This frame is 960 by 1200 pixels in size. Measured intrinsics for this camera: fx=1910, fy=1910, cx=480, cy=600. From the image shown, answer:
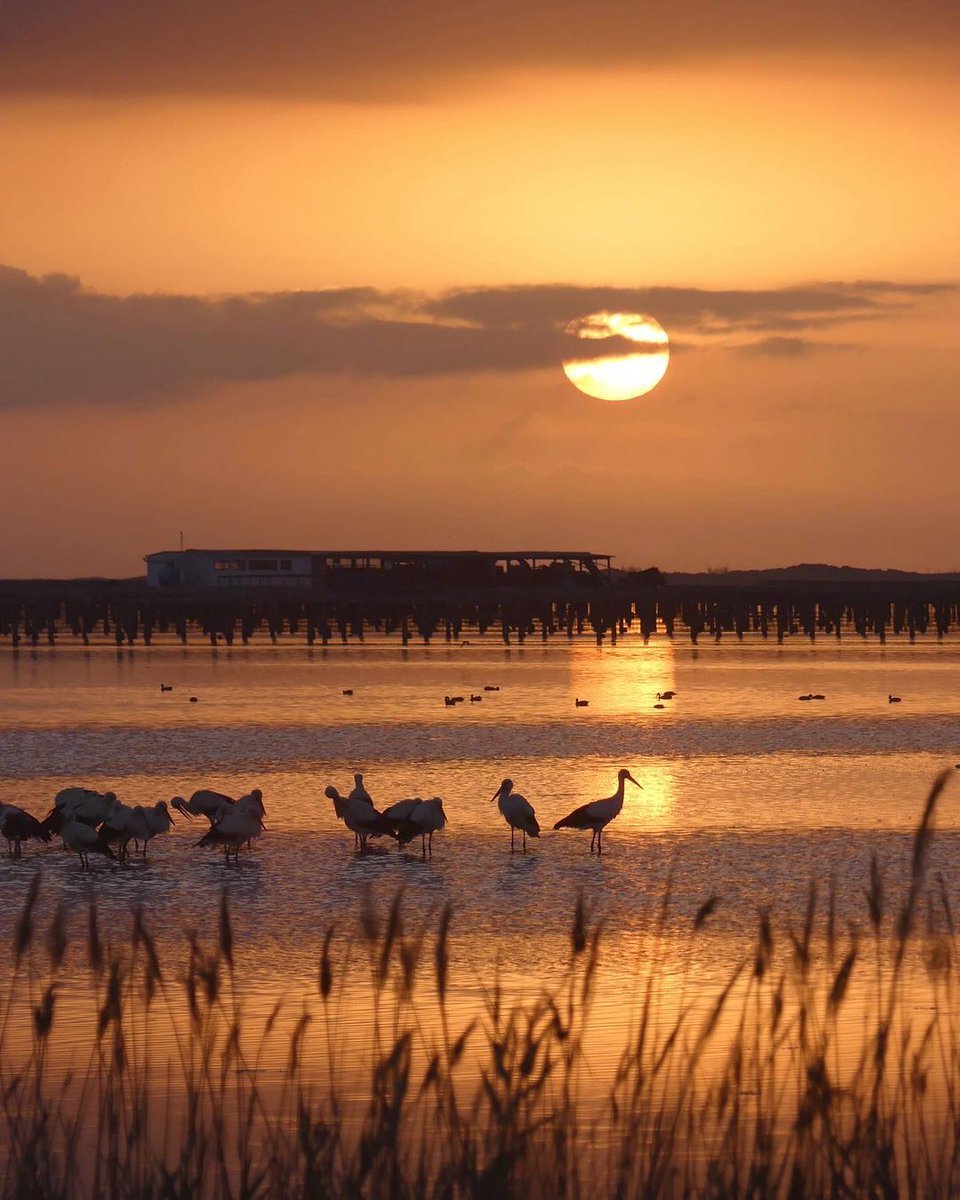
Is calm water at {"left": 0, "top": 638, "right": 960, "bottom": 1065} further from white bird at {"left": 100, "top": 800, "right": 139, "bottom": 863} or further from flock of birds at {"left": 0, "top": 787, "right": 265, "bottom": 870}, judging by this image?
white bird at {"left": 100, "top": 800, "right": 139, "bottom": 863}

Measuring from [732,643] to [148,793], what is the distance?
244 ft

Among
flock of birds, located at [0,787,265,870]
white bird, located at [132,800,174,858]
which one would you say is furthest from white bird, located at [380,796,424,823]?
white bird, located at [132,800,174,858]

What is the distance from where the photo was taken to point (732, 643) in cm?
9912

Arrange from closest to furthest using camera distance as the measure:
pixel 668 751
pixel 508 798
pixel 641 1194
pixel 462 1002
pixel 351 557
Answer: pixel 641 1194 < pixel 462 1002 < pixel 508 798 < pixel 668 751 < pixel 351 557

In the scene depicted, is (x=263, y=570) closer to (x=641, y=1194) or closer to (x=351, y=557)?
(x=351, y=557)

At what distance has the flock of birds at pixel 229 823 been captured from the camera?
1914 centimetres

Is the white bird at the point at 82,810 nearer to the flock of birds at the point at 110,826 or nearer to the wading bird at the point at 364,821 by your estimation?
the flock of birds at the point at 110,826

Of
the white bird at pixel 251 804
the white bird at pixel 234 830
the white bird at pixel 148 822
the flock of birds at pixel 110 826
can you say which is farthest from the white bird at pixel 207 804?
the white bird at pixel 234 830

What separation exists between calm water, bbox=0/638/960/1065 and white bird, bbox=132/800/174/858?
352mm

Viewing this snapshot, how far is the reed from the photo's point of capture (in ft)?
21.3

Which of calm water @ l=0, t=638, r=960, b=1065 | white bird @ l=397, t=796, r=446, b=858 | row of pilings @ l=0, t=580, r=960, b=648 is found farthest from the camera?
row of pilings @ l=0, t=580, r=960, b=648

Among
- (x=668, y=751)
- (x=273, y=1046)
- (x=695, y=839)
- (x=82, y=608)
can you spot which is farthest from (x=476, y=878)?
(x=82, y=608)

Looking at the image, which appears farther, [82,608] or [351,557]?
[351,557]

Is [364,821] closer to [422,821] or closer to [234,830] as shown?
Result: [422,821]
